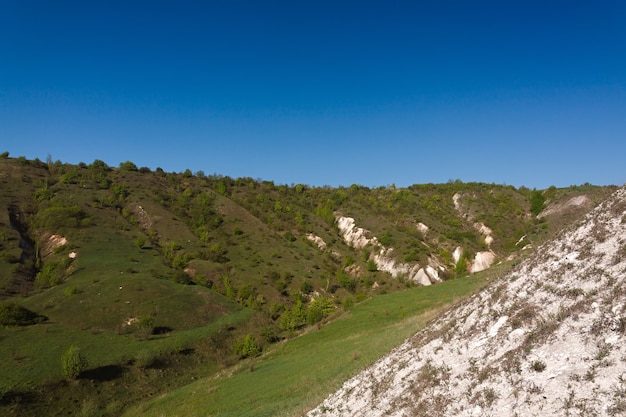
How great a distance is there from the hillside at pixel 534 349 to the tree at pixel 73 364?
3915 cm

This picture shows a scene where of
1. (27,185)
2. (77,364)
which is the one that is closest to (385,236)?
(77,364)

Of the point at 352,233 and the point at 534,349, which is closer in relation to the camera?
the point at 534,349

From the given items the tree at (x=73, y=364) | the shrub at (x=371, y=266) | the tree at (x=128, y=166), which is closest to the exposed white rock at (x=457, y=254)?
the shrub at (x=371, y=266)

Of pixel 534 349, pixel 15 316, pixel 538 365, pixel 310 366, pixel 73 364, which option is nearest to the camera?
pixel 538 365

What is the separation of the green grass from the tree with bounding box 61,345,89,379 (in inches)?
386

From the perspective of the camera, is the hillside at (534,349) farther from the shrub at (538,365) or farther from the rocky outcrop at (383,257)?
the rocky outcrop at (383,257)

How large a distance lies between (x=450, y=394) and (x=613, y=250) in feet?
24.8

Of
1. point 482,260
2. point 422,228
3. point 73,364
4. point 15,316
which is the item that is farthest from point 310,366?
point 422,228

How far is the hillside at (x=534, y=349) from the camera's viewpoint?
344 inches

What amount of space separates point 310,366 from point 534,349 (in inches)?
993

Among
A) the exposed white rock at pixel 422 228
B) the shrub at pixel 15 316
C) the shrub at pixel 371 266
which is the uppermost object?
the exposed white rock at pixel 422 228

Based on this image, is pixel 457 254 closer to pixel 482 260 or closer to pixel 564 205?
pixel 482 260

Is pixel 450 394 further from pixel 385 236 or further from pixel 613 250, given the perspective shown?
pixel 385 236

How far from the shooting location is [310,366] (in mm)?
32656
